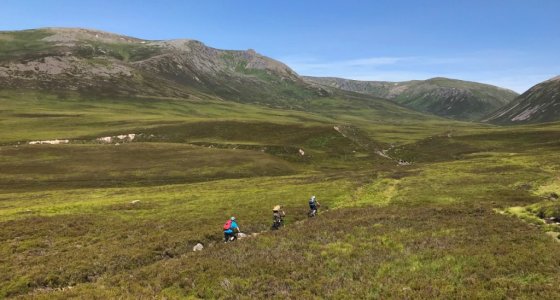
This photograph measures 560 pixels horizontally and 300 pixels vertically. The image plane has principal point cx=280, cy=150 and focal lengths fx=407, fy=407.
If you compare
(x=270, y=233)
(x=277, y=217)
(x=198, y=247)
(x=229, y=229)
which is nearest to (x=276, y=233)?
(x=270, y=233)

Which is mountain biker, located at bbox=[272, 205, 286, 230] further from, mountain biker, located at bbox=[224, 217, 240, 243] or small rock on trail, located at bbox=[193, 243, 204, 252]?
small rock on trail, located at bbox=[193, 243, 204, 252]

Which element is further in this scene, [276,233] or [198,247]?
[276,233]

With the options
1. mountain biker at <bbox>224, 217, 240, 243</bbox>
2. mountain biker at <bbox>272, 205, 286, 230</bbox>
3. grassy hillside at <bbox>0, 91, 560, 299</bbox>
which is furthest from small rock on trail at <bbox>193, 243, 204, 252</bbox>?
mountain biker at <bbox>272, 205, 286, 230</bbox>

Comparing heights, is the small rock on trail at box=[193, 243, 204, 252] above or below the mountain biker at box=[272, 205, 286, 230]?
below

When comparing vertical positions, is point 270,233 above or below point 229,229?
below

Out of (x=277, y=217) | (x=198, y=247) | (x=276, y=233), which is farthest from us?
(x=277, y=217)

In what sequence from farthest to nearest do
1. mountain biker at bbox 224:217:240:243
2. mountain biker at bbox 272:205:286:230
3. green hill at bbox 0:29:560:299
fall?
mountain biker at bbox 272:205:286:230 < mountain biker at bbox 224:217:240:243 < green hill at bbox 0:29:560:299

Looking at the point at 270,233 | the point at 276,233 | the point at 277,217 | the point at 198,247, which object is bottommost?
the point at 198,247

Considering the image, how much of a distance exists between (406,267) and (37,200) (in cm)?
5411

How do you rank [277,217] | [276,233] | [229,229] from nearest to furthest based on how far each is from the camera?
[229,229] → [276,233] → [277,217]

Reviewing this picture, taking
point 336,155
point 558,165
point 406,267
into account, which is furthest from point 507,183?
point 336,155

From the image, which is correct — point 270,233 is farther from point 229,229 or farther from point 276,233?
point 229,229

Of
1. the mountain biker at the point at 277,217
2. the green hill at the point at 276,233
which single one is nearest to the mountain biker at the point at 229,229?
the green hill at the point at 276,233

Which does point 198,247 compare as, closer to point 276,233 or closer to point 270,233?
point 270,233
